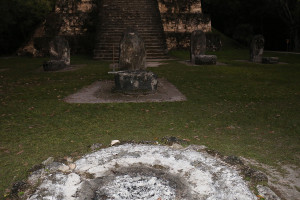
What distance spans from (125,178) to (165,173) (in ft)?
1.89

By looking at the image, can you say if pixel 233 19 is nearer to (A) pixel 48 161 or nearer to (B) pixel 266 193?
(B) pixel 266 193

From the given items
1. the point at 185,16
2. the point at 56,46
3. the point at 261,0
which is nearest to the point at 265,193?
the point at 56,46

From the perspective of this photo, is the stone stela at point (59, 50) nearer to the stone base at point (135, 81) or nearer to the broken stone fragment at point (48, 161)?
the stone base at point (135, 81)

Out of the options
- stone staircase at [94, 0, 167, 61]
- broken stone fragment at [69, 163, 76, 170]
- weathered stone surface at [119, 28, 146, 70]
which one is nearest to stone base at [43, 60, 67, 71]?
stone staircase at [94, 0, 167, 61]

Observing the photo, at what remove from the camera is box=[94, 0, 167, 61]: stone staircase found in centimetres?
1829

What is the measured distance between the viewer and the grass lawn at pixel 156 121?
4.77 metres

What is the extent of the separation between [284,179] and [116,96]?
5.90 metres

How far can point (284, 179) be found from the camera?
151 inches

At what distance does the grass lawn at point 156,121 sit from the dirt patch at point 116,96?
0.39 m

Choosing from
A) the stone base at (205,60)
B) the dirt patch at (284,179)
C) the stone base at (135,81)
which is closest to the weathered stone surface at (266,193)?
the dirt patch at (284,179)

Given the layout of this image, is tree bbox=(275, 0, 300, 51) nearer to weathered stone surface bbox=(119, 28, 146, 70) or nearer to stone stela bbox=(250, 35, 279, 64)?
stone stela bbox=(250, 35, 279, 64)

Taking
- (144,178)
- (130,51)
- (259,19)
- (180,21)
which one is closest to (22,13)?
(180,21)

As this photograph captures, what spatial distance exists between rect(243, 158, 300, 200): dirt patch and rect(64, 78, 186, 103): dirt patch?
4.34 meters

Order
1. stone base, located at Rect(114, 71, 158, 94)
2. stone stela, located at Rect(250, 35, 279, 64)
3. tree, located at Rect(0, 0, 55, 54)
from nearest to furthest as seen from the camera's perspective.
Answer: stone base, located at Rect(114, 71, 158, 94) → stone stela, located at Rect(250, 35, 279, 64) → tree, located at Rect(0, 0, 55, 54)
